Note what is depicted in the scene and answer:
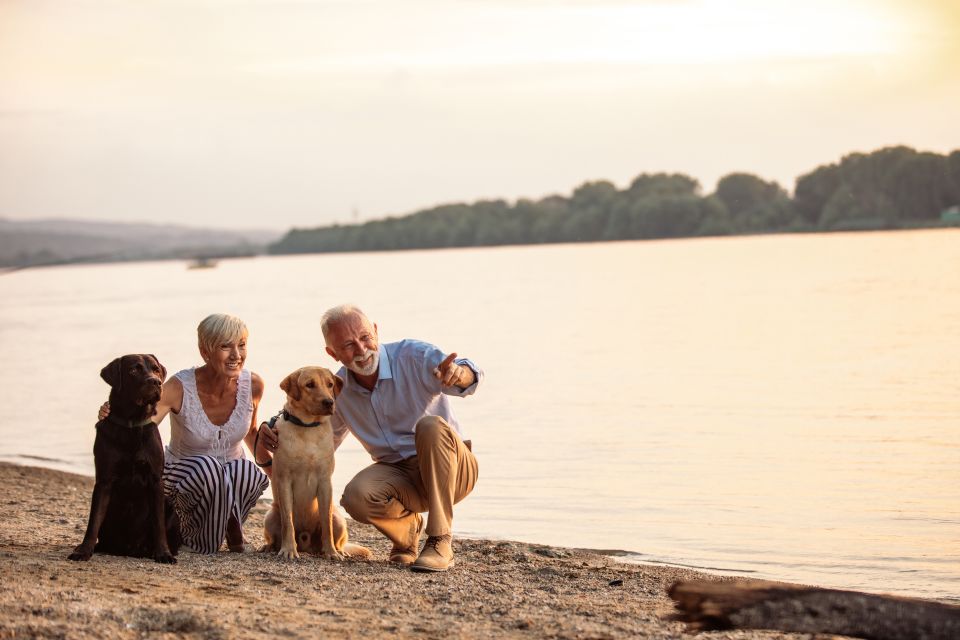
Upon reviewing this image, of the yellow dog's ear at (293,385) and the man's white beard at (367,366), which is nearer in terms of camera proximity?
the yellow dog's ear at (293,385)

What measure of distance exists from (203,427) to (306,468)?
594mm

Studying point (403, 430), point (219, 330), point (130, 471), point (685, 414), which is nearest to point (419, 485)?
point (403, 430)

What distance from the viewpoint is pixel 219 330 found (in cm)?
589

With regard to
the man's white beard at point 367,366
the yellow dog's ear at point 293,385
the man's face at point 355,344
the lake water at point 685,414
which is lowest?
the lake water at point 685,414

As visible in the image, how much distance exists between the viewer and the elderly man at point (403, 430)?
5.87 metres

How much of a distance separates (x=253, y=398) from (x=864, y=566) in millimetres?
4007

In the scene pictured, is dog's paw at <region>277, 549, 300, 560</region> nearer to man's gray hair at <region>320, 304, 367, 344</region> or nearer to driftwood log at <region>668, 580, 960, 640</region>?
man's gray hair at <region>320, 304, 367, 344</region>

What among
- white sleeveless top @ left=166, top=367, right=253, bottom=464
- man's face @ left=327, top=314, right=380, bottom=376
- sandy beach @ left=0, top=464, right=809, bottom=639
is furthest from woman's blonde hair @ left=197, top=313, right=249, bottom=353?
sandy beach @ left=0, top=464, right=809, bottom=639

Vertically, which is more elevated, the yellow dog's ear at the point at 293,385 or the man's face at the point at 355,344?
the man's face at the point at 355,344

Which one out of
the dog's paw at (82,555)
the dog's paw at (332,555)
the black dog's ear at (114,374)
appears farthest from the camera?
the dog's paw at (332,555)

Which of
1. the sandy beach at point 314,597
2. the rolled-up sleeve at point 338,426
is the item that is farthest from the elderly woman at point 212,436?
the rolled-up sleeve at point 338,426

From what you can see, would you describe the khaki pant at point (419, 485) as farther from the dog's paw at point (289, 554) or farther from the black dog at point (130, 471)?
the black dog at point (130, 471)

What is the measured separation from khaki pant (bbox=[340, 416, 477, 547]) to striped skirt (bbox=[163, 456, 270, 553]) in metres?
0.52

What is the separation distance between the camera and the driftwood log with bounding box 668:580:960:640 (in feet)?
13.3
